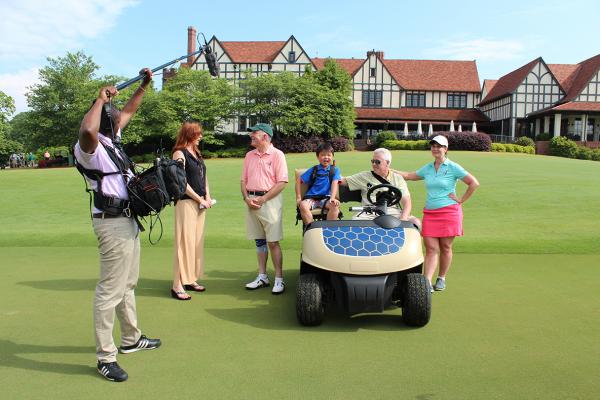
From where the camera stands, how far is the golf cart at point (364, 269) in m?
4.40

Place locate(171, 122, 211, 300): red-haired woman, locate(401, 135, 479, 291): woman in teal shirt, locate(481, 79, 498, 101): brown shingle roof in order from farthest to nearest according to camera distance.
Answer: locate(481, 79, 498, 101): brown shingle roof < locate(401, 135, 479, 291): woman in teal shirt < locate(171, 122, 211, 300): red-haired woman

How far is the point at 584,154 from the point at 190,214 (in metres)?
40.8

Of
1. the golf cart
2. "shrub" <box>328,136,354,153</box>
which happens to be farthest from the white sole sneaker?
"shrub" <box>328,136,354,153</box>

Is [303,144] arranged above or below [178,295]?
above

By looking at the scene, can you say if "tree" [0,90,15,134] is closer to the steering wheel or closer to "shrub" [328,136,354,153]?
"shrub" [328,136,354,153]

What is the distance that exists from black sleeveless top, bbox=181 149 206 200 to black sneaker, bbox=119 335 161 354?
6.76 feet

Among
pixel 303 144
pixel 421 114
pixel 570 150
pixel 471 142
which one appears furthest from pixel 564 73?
pixel 303 144

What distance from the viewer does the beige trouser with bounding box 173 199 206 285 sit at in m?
5.76

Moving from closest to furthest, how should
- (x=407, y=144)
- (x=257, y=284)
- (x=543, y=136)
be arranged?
1. (x=257, y=284)
2. (x=407, y=144)
3. (x=543, y=136)

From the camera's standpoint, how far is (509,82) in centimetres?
5334

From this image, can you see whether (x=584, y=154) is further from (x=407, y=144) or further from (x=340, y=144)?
(x=340, y=144)

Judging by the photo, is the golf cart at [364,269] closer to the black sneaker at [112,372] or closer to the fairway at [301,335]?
the fairway at [301,335]

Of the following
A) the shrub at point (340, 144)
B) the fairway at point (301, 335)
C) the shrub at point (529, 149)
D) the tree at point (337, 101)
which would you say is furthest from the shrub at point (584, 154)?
the fairway at point (301, 335)

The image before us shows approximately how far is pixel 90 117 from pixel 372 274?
2.46 metres
